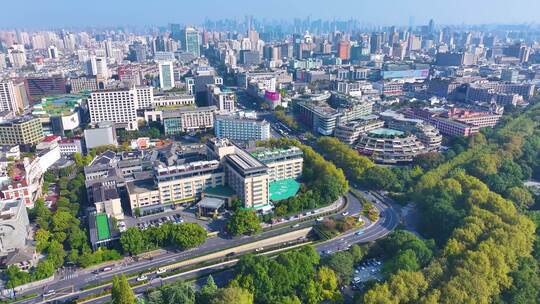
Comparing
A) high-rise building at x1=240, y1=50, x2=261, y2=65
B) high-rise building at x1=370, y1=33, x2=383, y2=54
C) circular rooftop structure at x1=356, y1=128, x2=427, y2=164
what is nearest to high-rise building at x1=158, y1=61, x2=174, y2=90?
high-rise building at x1=240, y1=50, x2=261, y2=65

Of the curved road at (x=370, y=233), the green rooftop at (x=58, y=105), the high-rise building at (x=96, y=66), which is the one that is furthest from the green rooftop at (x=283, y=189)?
the high-rise building at (x=96, y=66)

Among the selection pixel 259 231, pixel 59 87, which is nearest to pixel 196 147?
pixel 259 231

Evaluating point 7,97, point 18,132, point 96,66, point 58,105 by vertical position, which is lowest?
point 18,132

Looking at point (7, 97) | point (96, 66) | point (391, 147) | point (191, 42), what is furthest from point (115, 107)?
point (191, 42)

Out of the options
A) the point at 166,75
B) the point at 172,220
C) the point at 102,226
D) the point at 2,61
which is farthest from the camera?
the point at 2,61

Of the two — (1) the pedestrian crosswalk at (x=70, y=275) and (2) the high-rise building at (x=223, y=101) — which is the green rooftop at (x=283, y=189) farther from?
(2) the high-rise building at (x=223, y=101)

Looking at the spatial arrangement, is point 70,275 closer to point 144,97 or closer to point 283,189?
point 283,189

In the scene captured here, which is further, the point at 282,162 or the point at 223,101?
the point at 223,101
